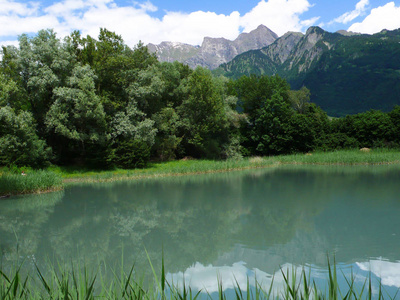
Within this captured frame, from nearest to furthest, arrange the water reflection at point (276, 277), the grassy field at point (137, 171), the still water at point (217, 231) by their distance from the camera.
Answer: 1. the water reflection at point (276, 277)
2. the still water at point (217, 231)
3. the grassy field at point (137, 171)

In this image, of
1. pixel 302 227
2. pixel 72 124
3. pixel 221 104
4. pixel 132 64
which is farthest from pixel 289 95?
pixel 302 227

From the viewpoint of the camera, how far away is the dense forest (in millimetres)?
24531

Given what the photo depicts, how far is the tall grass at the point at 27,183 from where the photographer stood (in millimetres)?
16109

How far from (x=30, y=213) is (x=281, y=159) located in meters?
27.0

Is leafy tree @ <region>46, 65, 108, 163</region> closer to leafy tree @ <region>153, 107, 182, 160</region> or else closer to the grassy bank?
the grassy bank

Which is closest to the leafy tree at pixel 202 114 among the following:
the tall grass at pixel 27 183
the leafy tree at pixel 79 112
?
the leafy tree at pixel 79 112

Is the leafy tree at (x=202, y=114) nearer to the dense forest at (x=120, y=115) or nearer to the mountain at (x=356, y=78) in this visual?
the dense forest at (x=120, y=115)

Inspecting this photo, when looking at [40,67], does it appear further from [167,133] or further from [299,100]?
[299,100]

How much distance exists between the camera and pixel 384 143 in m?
39.7

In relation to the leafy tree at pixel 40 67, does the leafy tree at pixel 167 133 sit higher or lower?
lower

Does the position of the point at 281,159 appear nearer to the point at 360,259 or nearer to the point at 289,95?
the point at 289,95

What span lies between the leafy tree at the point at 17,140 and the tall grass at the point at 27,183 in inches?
193

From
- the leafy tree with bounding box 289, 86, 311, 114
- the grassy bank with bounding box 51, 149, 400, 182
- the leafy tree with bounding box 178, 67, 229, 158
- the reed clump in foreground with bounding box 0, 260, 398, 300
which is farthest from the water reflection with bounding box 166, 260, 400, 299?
the leafy tree with bounding box 289, 86, 311, 114

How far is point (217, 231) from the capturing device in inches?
382
